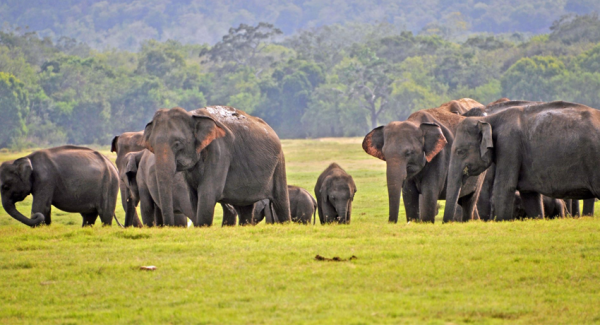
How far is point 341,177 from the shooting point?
16.2 m

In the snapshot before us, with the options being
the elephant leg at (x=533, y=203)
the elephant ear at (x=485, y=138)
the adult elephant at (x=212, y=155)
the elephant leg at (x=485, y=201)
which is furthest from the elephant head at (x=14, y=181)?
the elephant leg at (x=533, y=203)

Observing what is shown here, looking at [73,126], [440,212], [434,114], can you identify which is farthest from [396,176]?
[73,126]

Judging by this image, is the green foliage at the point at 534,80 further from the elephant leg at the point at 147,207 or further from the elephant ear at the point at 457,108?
the elephant leg at the point at 147,207

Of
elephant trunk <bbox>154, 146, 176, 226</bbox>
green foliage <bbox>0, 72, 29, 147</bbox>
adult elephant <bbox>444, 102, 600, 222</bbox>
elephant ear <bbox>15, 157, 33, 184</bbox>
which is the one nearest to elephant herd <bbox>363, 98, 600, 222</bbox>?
adult elephant <bbox>444, 102, 600, 222</bbox>

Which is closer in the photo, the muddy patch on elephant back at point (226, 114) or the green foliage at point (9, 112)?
the muddy patch on elephant back at point (226, 114)

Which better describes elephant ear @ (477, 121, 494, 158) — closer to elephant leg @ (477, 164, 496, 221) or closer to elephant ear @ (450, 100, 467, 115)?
elephant leg @ (477, 164, 496, 221)

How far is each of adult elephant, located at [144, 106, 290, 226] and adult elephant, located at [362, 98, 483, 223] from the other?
1.75m

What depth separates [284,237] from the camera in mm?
11148

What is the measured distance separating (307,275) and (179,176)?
5.10m

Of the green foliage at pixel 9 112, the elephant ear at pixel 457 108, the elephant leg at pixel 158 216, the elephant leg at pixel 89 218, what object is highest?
the elephant ear at pixel 457 108

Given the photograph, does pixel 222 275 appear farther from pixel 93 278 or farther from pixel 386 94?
pixel 386 94

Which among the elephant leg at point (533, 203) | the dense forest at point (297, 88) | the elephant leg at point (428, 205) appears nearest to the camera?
the elephant leg at point (533, 203)

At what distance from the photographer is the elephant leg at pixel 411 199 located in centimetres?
1407

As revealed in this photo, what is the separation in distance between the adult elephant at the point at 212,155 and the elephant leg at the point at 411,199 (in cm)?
204
